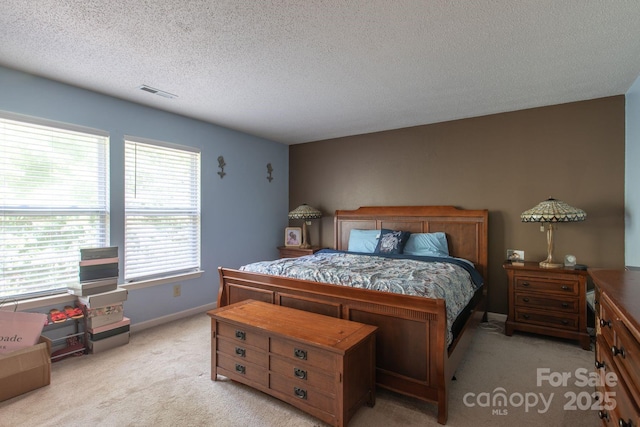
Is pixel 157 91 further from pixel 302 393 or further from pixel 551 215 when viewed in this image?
pixel 551 215

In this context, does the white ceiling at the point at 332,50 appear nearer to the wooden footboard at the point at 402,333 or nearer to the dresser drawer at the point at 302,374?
the wooden footboard at the point at 402,333

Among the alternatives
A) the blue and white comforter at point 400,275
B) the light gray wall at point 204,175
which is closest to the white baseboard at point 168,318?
the light gray wall at point 204,175

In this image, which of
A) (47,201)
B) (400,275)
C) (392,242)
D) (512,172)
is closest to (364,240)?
(392,242)

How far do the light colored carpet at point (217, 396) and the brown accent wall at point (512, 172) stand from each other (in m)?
1.13

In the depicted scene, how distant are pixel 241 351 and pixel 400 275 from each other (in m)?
1.34

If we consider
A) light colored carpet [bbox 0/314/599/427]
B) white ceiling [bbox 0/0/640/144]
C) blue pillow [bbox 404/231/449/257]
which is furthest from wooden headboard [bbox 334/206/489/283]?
white ceiling [bbox 0/0/640/144]

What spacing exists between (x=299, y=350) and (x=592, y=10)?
2.64m

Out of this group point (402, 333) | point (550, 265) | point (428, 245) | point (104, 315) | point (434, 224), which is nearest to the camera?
point (402, 333)

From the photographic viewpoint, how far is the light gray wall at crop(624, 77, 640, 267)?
286cm

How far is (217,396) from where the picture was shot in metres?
2.20

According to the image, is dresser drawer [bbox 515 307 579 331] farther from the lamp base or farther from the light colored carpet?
the lamp base

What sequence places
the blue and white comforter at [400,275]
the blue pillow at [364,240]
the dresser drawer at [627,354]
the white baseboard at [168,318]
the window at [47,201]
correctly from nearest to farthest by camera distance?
the dresser drawer at [627,354] → the blue and white comforter at [400,275] → the window at [47,201] → the white baseboard at [168,318] → the blue pillow at [364,240]

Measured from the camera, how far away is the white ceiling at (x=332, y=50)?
6.18 feet

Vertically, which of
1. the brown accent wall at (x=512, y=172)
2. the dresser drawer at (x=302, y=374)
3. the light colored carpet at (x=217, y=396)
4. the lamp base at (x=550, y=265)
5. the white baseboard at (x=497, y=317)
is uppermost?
the brown accent wall at (x=512, y=172)
